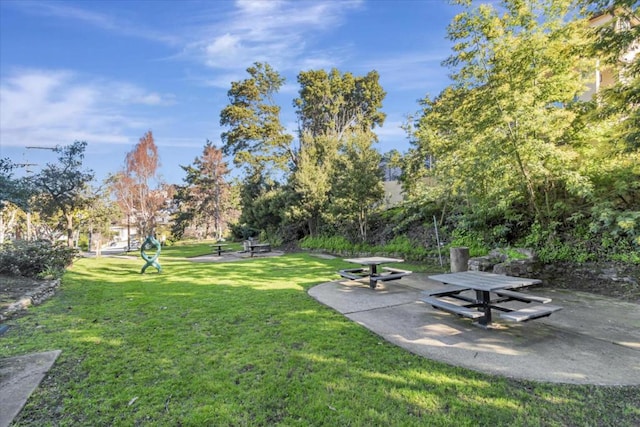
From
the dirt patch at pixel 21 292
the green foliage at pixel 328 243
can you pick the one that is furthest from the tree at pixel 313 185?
the dirt patch at pixel 21 292

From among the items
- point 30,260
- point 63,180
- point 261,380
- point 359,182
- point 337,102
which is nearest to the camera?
point 261,380

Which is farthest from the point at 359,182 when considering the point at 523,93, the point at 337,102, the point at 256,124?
the point at 337,102

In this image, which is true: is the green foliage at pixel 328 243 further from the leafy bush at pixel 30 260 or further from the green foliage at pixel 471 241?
the leafy bush at pixel 30 260

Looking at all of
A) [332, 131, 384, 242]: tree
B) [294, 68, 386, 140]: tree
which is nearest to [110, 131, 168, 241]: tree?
[294, 68, 386, 140]: tree

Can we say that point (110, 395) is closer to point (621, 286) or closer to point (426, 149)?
point (621, 286)

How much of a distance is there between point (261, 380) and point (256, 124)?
65.1ft

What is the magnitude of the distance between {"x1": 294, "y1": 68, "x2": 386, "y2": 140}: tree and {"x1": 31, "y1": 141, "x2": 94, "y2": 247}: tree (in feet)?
41.3

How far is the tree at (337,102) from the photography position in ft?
69.4

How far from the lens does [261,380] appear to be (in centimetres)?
253

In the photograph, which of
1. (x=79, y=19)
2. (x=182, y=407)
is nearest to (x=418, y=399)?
(x=182, y=407)

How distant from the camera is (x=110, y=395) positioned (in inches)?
93.7

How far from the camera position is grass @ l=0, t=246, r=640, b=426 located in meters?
2.05

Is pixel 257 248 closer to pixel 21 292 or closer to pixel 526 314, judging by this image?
pixel 21 292

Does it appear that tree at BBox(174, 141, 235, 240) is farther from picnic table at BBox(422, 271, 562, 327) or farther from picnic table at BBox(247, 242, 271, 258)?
picnic table at BBox(422, 271, 562, 327)
